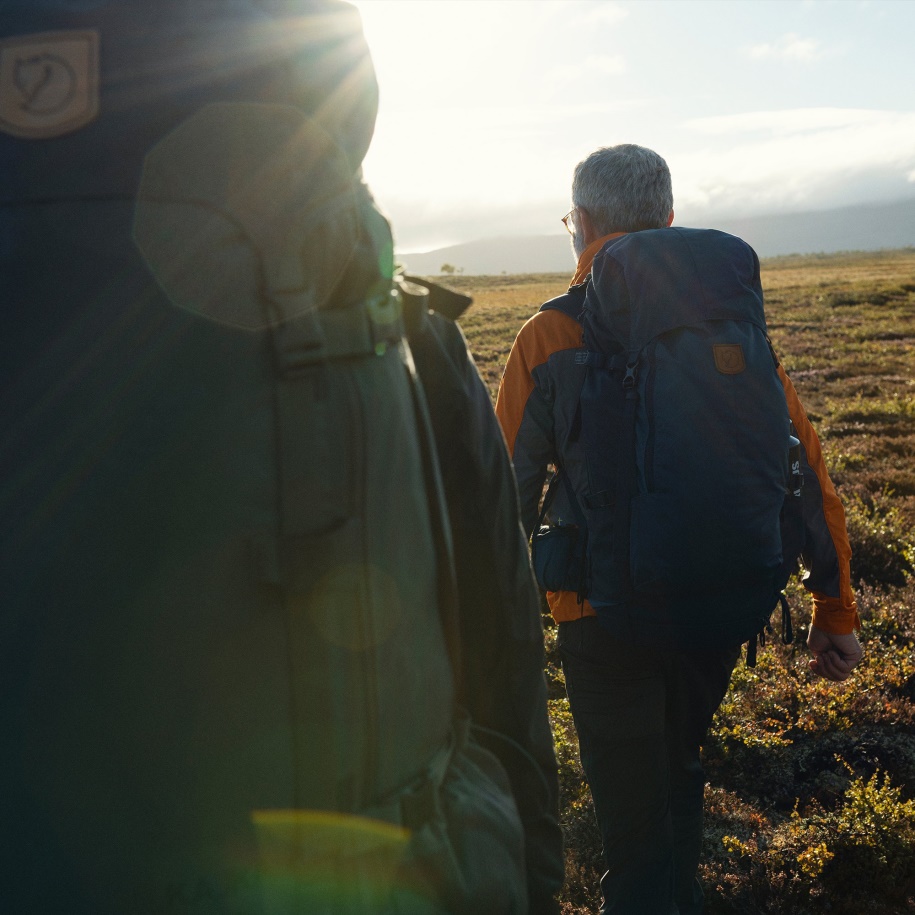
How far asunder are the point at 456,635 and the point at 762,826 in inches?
136

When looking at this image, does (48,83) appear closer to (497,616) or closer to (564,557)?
(497,616)

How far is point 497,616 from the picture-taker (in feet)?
4.51

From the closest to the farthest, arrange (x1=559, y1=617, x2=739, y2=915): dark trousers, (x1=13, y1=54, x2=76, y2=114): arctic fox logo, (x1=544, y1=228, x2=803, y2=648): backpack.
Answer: (x1=13, y1=54, x2=76, y2=114): arctic fox logo
(x1=544, y1=228, x2=803, y2=648): backpack
(x1=559, y1=617, x2=739, y2=915): dark trousers

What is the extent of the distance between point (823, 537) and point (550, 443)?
1062mm

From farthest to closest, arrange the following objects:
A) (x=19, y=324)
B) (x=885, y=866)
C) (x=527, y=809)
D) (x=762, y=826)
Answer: (x=762, y=826) < (x=885, y=866) < (x=527, y=809) < (x=19, y=324)

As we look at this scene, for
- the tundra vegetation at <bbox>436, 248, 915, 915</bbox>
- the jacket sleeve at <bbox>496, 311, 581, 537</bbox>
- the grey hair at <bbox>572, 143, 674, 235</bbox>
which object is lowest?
the tundra vegetation at <bbox>436, 248, 915, 915</bbox>

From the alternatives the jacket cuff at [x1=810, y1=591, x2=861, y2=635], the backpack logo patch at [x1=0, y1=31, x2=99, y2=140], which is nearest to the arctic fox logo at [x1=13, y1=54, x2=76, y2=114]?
the backpack logo patch at [x1=0, y1=31, x2=99, y2=140]

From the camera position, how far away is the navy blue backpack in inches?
90.4

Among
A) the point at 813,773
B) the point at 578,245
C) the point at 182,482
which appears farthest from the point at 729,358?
the point at 813,773

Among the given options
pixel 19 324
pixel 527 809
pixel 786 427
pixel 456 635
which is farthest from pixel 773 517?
pixel 19 324

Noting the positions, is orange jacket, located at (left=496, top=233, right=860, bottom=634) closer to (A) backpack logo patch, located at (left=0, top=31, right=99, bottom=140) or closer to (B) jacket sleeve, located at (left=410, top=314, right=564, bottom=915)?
(B) jacket sleeve, located at (left=410, top=314, right=564, bottom=915)

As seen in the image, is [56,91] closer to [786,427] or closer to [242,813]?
[242,813]

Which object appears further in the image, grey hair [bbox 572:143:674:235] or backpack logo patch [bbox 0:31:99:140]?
grey hair [bbox 572:143:674:235]

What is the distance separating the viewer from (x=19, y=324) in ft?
3.12
